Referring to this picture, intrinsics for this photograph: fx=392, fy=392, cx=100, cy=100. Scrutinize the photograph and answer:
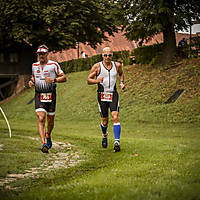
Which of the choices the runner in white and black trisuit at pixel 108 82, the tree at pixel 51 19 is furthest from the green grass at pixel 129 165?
the tree at pixel 51 19

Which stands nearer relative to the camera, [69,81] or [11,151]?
[11,151]

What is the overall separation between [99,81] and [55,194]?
5.03 m

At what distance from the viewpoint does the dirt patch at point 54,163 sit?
5.90 meters

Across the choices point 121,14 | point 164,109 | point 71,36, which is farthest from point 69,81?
point 164,109

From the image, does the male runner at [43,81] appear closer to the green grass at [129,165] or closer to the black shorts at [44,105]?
the black shorts at [44,105]

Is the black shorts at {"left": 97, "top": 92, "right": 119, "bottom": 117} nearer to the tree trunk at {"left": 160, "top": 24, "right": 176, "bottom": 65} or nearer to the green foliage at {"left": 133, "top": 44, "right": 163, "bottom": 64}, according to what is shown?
the tree trunk at {"left": 160, "top": 24, "right": 176, "bottom": 65}

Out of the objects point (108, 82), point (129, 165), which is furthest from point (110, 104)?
point (129, 165)

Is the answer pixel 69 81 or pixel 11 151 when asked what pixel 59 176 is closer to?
pixel 11 151

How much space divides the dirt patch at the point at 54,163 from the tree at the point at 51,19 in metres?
24.4

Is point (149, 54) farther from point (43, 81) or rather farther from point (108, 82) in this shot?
point (43, 81)

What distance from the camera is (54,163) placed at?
7.50 m

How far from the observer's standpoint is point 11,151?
8.85 m

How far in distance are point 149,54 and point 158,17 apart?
5.10 m

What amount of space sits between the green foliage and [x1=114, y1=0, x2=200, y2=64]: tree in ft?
2.99
